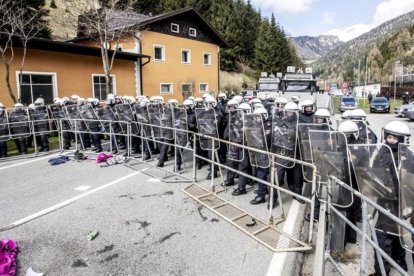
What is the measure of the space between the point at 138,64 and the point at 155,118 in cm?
1381

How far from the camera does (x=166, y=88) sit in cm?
2545

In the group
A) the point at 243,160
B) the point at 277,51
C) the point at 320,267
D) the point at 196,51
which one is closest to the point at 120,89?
the point at 196,51

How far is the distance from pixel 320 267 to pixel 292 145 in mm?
3588

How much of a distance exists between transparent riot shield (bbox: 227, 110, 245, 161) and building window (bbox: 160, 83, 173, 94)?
18545mm

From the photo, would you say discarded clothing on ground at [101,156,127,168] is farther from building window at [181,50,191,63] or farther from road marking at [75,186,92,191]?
building window at [181,50,191,63]

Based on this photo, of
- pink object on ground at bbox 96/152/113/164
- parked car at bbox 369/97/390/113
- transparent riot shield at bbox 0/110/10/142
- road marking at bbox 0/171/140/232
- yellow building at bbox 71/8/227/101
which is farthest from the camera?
parked car at bbox 369/97/390/113

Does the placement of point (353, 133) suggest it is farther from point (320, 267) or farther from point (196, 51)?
point (196, 51)

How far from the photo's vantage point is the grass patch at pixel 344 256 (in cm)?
416

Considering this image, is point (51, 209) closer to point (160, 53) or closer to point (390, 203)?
point (390, 203)

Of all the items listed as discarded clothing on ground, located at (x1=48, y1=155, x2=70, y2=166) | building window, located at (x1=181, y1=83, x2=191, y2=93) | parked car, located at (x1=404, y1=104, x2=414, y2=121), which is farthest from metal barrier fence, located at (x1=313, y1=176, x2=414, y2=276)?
building window, located at (x1=181, y1=83, x2=191, y2=93)

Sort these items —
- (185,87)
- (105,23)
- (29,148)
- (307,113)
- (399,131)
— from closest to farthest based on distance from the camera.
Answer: (399,131) < (307,113) < (29,148) < (105,23) < (185,87)

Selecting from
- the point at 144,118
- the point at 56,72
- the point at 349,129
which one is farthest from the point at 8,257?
the point at 56,72

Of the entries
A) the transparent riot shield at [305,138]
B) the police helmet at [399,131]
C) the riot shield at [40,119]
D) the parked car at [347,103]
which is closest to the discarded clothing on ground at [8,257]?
the transparent riot shield at [305,138]

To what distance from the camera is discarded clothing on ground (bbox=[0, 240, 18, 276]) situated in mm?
3787
